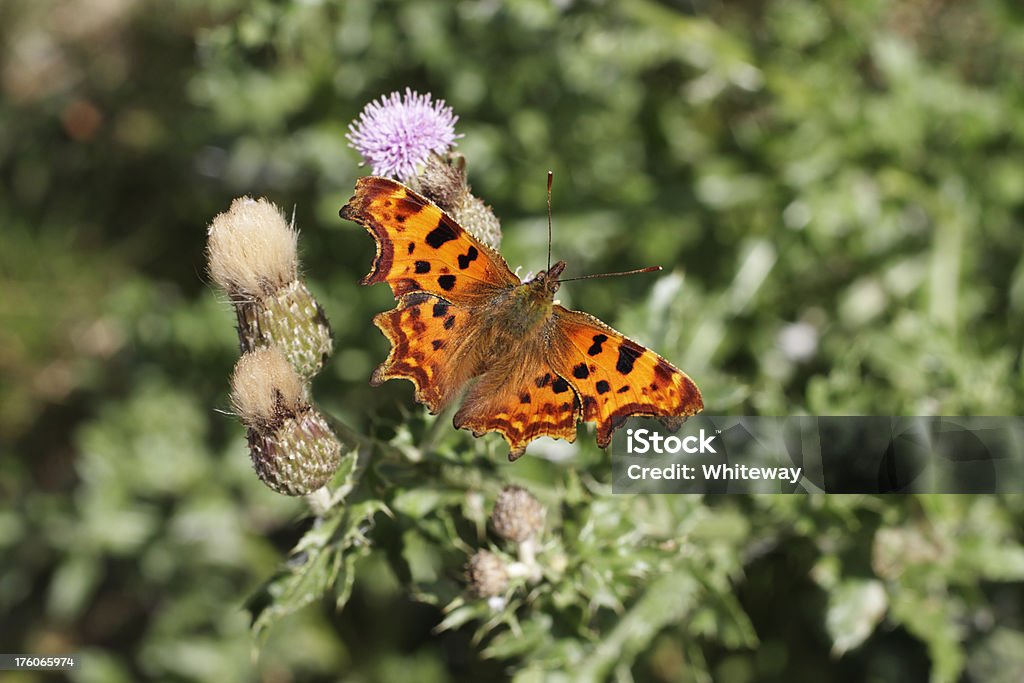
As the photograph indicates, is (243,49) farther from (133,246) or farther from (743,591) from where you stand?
(743,591)

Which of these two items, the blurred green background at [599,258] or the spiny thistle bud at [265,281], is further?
the blurred green background at [599,258]

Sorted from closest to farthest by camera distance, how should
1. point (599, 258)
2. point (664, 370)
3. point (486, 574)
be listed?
1. point (664, 370)
2. point (486, 574)
3. point (599, 258)

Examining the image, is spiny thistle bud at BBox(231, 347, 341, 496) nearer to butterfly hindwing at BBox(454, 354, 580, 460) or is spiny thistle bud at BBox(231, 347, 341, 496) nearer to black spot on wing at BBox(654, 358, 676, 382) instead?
butterfly hindwing at BBox(454, 354, 580, 460)

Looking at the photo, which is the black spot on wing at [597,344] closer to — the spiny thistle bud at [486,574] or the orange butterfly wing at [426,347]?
the orange butterfly wing at [426,347]

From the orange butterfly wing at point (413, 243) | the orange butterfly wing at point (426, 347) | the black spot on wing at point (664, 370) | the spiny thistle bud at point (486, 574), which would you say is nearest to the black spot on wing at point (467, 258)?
the orange butterfly wing at point (413, 243)

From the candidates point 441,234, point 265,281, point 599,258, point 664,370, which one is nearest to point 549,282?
point 441,234

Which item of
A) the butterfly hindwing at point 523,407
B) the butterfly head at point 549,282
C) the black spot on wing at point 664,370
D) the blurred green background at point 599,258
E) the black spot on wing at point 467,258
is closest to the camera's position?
the black spot on wing at point 664,370

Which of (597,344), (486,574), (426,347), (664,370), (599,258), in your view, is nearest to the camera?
(664,370)

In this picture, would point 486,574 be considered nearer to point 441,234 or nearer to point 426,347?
point 426,347
